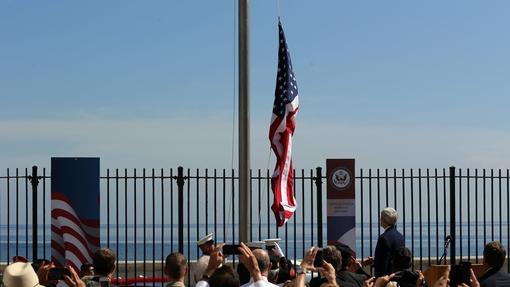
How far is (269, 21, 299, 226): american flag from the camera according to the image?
44.3 ft

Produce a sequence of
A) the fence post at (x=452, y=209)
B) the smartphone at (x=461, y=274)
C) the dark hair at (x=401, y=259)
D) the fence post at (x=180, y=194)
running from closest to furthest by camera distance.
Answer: the smartphone at (x=461, y=274) → the dark hair at (x=401, y=259) → the fence post at (x=180, y=194) → the fence post at (x=452, y=209)

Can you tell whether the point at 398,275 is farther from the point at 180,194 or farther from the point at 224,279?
the point at 180,194

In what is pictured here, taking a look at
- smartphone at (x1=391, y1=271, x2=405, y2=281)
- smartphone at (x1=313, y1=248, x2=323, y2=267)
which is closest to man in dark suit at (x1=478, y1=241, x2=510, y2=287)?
smartphone at (x1=391, y1=271, x2=405, y2=281)

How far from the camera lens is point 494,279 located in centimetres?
841

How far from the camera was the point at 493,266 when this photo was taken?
8422 mm

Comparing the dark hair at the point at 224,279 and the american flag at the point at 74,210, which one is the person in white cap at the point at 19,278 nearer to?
the dark hair at the point at 224,279

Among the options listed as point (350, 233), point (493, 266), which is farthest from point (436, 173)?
point (493, 266)

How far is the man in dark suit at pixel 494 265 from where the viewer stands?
330 inches

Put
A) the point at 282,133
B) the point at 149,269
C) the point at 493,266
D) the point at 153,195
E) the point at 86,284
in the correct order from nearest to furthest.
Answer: the point at 86,284
the point at 493,266
the point at 282,133
the point at 153,195
the point at 149,269

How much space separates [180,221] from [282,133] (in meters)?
2.94

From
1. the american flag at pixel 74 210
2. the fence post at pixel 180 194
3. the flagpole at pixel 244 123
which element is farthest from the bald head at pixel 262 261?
the fence post at pixel 180 194

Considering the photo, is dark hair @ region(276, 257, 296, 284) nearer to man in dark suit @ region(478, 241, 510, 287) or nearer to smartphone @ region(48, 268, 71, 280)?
man in dark suit @ region(478, 241, 510, 287)

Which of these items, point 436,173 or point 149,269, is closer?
point 436,173

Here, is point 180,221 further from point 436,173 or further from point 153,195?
point 436,173
